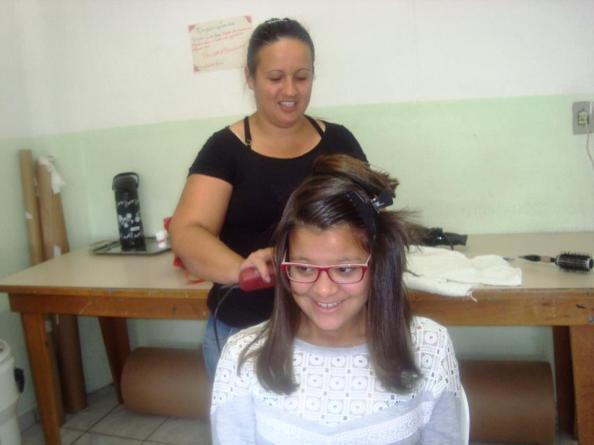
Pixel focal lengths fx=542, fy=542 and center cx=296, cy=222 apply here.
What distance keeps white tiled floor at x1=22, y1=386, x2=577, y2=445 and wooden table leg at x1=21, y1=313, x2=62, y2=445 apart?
0.71ft

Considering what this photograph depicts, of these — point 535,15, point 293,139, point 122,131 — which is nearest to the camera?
point 293,139

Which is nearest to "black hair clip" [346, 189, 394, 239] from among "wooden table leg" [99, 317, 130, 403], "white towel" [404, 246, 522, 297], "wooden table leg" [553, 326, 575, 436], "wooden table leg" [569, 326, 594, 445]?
"white towel" [404, 246, 522, 297]

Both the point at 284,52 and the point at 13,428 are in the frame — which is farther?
the point at 13,428

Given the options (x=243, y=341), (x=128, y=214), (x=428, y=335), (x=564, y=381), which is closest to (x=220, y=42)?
(x=128, y=214)

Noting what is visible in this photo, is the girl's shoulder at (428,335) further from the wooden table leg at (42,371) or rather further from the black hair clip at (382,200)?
the wooden table leg at (42,371)

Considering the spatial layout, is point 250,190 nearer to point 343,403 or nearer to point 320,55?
point 343,403

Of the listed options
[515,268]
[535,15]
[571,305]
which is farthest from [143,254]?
[535,15]

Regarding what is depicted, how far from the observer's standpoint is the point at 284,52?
1.25 metres

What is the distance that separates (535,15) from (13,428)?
2.31 metres

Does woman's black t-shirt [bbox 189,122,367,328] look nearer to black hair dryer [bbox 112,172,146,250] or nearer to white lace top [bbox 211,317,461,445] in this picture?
white lace top [bbox 211,317,461,445]

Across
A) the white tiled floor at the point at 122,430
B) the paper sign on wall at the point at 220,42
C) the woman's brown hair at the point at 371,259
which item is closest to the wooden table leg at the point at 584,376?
the woman's brown hair at the point at 371,259

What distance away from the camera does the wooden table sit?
140 cm

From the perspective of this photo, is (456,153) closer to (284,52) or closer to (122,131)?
(284,52)

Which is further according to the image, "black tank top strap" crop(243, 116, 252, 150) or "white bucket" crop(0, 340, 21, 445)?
"white bucket" crop(0, 340, 21, 445)
